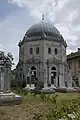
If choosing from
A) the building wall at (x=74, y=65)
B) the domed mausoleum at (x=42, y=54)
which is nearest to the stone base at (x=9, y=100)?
the domed mausoleum at (x=42, y=54)

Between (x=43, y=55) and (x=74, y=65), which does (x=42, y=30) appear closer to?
(x=43, y=55)

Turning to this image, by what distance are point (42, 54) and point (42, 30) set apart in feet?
19.1

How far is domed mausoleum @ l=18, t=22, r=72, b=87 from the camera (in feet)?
153

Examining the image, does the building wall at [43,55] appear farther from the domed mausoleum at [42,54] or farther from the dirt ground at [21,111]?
the dirt ground at [21,111]

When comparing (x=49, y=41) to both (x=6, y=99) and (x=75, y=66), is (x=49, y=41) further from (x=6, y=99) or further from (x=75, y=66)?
(x=6, y=99)

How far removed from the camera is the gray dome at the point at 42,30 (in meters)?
49.2

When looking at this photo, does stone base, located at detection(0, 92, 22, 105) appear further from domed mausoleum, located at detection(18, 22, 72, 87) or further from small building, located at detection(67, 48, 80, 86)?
small building, located at detection(67, 48, 80, 86)

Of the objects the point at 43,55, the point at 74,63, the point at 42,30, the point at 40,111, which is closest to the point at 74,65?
the point at 74,63

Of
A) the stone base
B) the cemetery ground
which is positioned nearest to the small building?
the cemetery ground

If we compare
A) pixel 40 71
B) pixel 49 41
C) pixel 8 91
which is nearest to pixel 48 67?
pixel 40 71

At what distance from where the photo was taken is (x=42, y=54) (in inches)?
1852

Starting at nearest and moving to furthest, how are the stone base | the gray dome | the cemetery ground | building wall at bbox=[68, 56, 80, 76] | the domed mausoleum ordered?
1. the cemetery ground
2. the stone base
3. the domed mausoleum
4. the gray dome
5. building wall at bbox=[68, 56, 80, 76]

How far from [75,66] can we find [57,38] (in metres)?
7.70

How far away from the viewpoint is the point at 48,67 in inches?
1836
